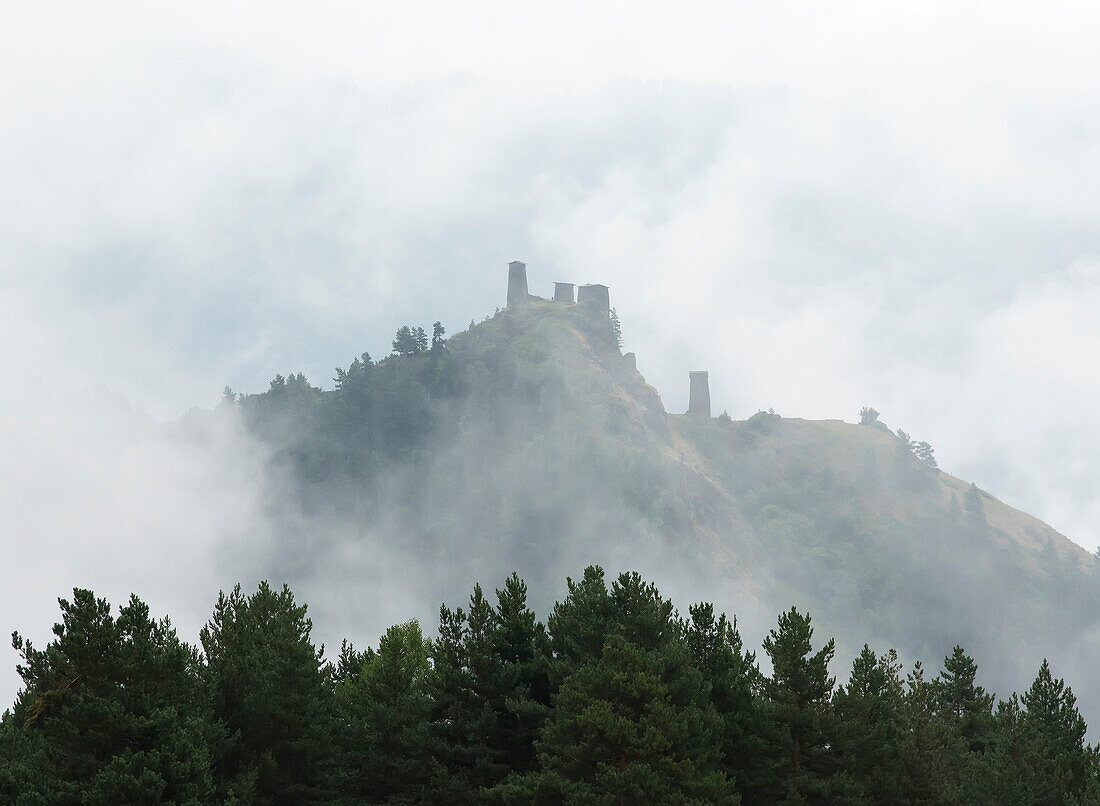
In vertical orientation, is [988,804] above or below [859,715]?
→ below

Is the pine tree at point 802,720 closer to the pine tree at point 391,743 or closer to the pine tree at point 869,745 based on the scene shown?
the pine tree at point 869,745

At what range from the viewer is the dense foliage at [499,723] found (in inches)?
1236

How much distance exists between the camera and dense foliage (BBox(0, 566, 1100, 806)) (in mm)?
31391

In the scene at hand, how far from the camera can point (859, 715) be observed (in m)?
38.9

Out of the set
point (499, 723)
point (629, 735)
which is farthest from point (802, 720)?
point (499, 723)

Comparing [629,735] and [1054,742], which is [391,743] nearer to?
[629,735]

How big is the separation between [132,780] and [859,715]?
77.7ft

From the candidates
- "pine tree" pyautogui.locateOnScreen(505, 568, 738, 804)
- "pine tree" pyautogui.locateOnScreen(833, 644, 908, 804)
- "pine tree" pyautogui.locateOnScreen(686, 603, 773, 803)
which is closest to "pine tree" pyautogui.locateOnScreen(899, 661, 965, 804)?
"pine tree" pyautogui.locateOnScreen(833, 644, 908, 804)

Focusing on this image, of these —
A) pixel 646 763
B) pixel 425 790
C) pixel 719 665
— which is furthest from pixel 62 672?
pixel 719 665

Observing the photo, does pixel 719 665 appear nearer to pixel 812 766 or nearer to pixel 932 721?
pixel 812 766

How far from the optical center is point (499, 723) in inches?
1492

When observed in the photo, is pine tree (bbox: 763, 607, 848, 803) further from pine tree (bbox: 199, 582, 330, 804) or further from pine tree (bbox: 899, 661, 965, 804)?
pine tree (bbox: 199, 582, 330, 804)

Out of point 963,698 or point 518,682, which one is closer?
point 518,682

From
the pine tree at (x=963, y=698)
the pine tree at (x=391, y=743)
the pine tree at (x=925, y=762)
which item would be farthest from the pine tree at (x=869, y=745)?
the pine tree at (x=963, y=698)
